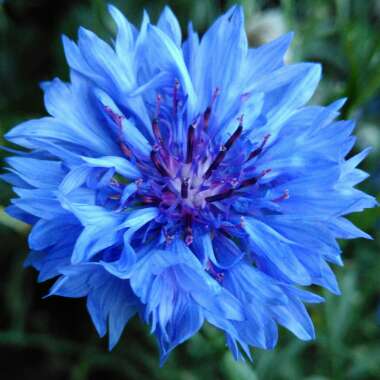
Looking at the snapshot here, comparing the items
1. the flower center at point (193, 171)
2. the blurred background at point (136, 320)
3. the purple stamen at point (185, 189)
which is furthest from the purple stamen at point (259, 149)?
the blurred background at point (136, 320)

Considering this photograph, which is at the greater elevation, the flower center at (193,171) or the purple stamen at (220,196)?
the flower center at (193,171)

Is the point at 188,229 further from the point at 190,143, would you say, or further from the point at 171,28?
Answer: the point at 171,28

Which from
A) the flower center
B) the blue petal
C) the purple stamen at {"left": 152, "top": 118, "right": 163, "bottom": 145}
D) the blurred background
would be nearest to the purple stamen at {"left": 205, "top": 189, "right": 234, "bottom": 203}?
the flower center

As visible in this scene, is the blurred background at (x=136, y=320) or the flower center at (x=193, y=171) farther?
the blurred background at (x=136, y=320)

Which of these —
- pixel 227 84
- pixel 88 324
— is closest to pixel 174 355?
pixel 88 324

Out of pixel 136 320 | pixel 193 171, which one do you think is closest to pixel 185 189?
pixel 193 171

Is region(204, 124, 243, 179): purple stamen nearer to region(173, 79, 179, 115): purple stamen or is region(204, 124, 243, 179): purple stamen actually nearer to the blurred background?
region(173, 79, 179, 115): purple stamen

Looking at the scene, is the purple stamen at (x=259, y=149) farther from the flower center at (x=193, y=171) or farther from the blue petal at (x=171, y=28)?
the blue petal at (x=171, y=28)

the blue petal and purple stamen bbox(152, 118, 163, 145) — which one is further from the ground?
the blue petal
